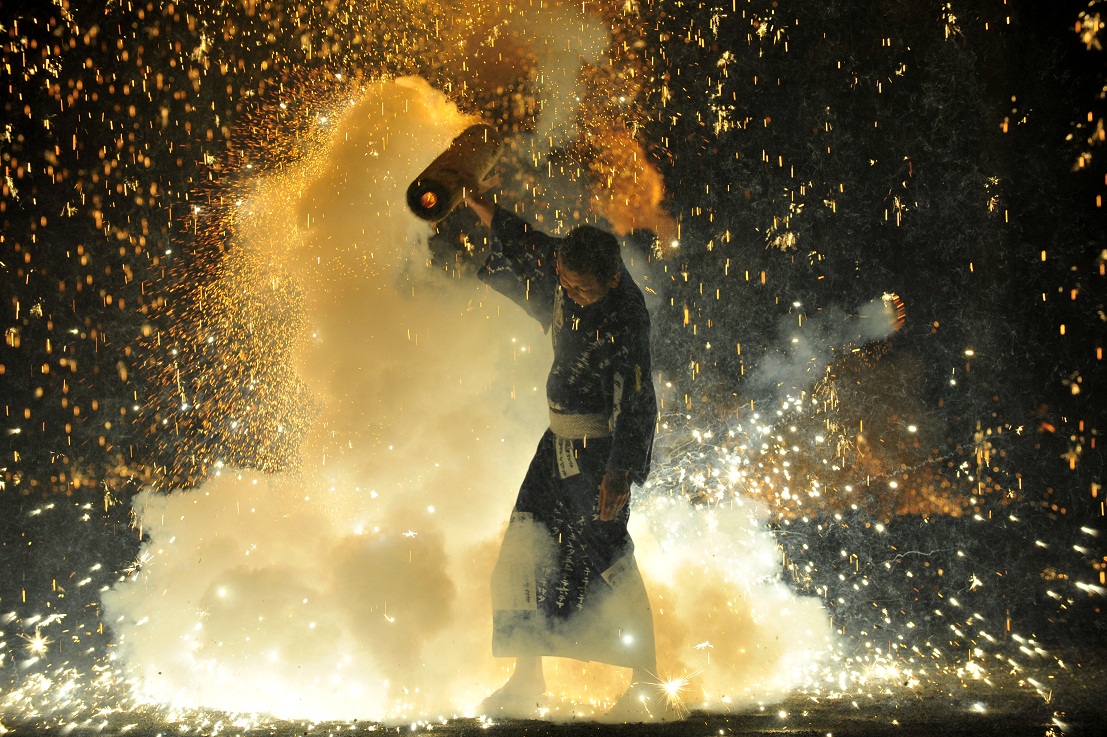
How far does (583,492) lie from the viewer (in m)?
2.67

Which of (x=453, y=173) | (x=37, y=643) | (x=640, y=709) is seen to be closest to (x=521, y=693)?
(x=640, y=709)

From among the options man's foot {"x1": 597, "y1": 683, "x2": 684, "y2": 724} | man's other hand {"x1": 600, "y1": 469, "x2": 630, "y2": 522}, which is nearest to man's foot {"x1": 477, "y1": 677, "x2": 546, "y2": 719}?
man's foot {"x1": 597, "y1": 683, "x2": 684, "y2": 724}

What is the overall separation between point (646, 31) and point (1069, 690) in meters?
3.22

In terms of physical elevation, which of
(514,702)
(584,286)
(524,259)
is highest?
(524,259)

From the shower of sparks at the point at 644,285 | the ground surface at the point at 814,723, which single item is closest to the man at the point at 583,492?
the ground surface at the point at 814,723

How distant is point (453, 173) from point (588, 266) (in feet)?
1.91

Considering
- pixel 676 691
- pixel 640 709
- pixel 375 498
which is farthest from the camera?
pixel 375 498

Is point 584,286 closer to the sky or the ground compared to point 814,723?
closer to the sky

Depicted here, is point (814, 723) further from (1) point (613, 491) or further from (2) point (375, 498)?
(2) point (375, 498)

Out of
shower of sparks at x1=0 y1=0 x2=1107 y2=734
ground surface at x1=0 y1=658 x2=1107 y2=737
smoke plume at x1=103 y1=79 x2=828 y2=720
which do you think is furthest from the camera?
shower of sparks at x1=0 y1=0 x2=1107 y2=734

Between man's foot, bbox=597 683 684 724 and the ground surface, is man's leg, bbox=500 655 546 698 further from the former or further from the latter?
man's foot, bbox=597 683 684 724

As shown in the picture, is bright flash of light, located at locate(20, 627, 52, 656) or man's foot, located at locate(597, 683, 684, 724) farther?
bright flash of light, located at locate(20, 627, 52, 656)

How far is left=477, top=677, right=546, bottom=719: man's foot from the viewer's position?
262cm

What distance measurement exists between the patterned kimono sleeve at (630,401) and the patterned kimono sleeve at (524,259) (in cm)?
32
